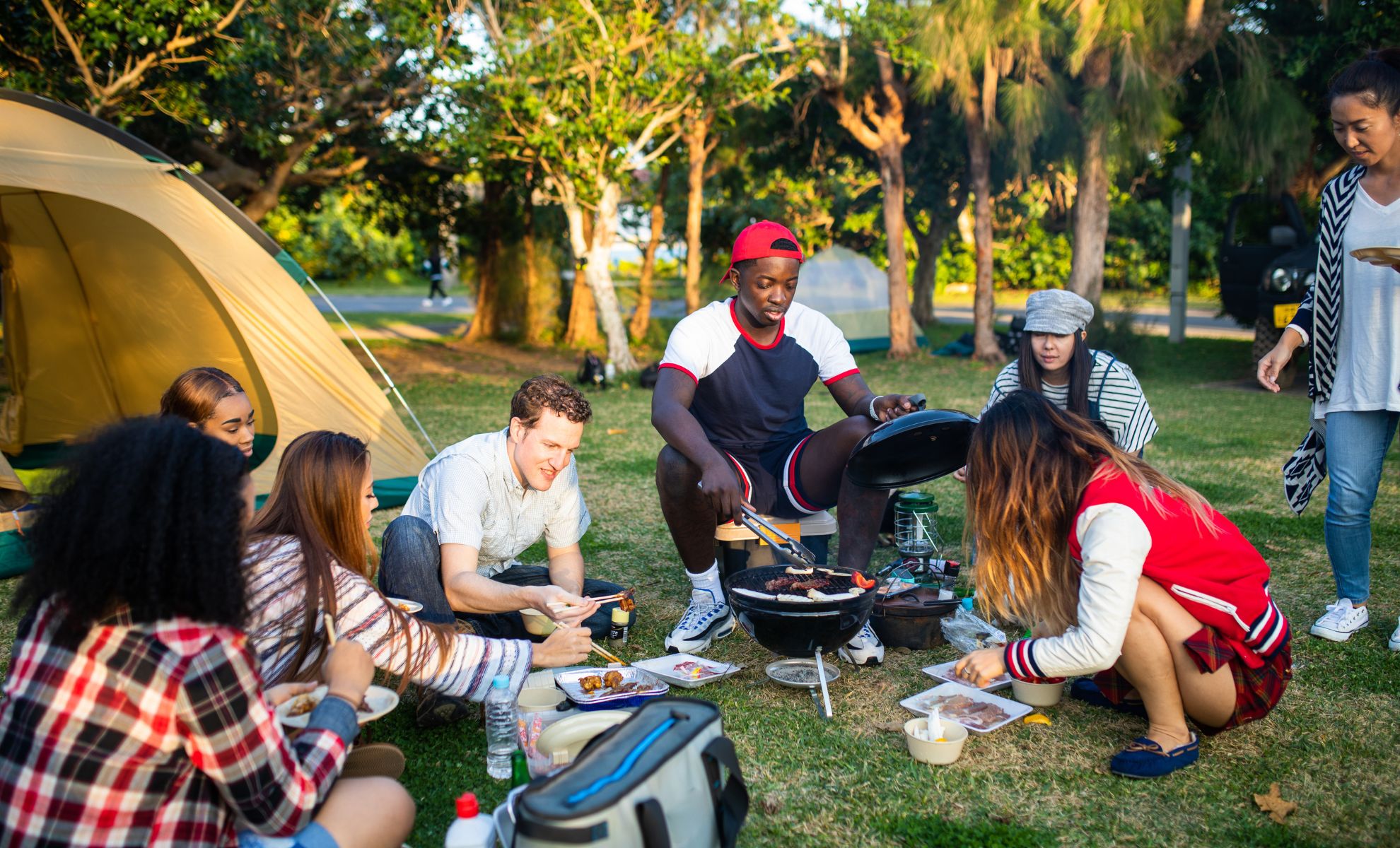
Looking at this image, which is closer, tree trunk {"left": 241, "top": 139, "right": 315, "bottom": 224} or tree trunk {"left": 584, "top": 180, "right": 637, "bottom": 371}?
tree trunk {"left": 241, "top": 139, "right": 315, "bottom": 224}

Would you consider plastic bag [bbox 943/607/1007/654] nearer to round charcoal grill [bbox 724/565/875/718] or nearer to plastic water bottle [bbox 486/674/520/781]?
round charcoal grill [bbox 724/565/875/718]

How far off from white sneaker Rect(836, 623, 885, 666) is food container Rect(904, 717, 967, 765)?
2.08 ft

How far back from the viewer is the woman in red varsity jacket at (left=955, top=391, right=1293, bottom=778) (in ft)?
8.45

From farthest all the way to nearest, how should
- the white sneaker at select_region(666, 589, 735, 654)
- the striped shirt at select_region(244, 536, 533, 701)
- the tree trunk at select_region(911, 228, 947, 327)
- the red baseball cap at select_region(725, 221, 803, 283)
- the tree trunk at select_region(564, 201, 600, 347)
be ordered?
1. the tree trunk at select_region(911, 228, 947, 327)
2. the tree trunk at select_region(564, 201, 600, 347)
3. the red baseball cap at select_region(725, 221, 803, 283)
4. the white sneaker at select_region(666, 589, 735, 654)
5. the striped shirt at select_region(244, 536, 533, 701)

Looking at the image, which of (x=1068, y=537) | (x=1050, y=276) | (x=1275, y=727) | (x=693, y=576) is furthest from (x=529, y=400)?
(x=1050, y=276)

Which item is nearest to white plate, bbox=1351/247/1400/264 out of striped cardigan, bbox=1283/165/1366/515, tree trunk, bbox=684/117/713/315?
striped cardigan, bbox=1283/165/1366/515

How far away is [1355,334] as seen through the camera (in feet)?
11.7

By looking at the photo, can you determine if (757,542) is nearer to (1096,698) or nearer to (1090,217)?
(1096,698)

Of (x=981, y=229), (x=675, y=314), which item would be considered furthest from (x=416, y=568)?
(x=675, y=314)

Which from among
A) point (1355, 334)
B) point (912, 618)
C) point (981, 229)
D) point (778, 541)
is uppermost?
point (981, 229)

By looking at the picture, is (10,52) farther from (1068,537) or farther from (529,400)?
(1068,537)

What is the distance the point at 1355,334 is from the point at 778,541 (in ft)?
7.05

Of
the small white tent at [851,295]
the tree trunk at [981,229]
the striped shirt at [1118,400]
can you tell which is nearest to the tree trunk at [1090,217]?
the tree trunk at [981,229]

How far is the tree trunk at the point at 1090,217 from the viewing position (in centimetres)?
1171
